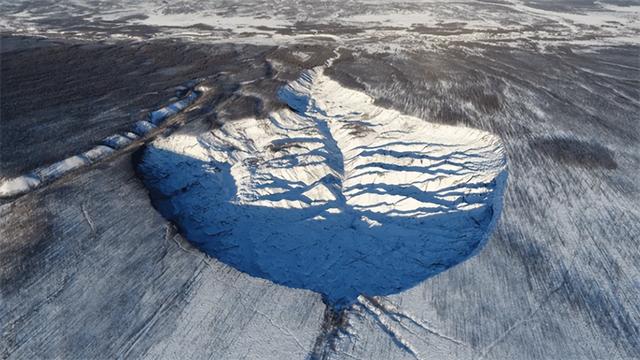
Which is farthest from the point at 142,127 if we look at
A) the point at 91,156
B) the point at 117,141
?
the point at 91,156

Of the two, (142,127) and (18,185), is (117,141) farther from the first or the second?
(18,185)

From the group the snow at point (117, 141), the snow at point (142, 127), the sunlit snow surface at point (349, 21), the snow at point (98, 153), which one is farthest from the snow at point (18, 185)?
the sunlit snow surface at point (349, 21)

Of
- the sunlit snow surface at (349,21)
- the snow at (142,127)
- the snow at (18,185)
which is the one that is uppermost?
the sunlit snow surface at (349,21)

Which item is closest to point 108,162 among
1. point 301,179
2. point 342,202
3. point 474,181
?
point 301,179

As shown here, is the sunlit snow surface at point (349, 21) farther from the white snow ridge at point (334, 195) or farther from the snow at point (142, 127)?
the snow at point (142, 127)

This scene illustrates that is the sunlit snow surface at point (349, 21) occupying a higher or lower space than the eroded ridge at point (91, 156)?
higher

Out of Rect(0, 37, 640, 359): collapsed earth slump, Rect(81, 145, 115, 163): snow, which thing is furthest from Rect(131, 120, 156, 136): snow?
Rect(81, 145, 115, 163): snow
